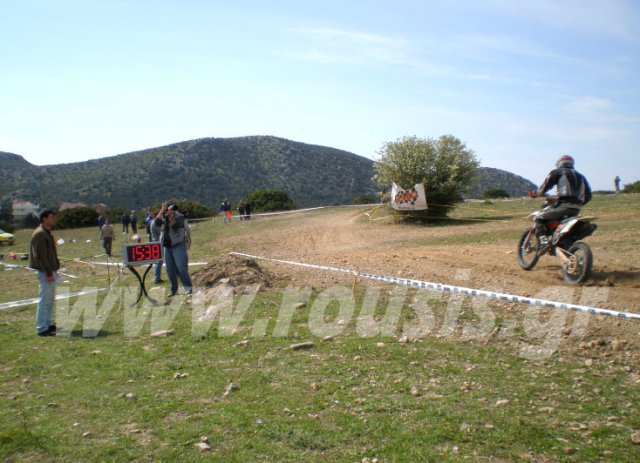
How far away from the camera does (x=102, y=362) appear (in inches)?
287

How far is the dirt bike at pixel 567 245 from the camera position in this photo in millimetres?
8630

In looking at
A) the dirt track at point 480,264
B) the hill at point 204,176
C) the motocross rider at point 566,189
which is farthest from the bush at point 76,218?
the motocross rider at point 566,189

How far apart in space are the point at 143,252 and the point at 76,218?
44894mm

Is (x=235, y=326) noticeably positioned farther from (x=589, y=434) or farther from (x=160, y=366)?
(x=589, y=434)

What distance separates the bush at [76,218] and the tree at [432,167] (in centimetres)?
3619

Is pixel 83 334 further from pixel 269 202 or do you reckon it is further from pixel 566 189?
pixel 269 202

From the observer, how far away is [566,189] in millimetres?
9320

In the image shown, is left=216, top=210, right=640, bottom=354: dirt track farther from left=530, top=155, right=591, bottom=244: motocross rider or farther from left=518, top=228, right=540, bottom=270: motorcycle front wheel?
left=530, top=155, right=591, bottom=244: motocross rider

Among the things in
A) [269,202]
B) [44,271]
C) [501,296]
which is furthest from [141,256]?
[269,202]

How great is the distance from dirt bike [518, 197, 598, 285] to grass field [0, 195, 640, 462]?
2379mm

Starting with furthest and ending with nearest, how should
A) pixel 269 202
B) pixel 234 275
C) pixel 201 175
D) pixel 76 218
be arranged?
1. pixel 201 175
2. pixel 76 218
3. pixel 269 202
4. pixel 234 275

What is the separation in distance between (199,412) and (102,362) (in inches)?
105

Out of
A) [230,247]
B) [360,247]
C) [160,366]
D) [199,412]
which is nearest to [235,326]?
[160,366]

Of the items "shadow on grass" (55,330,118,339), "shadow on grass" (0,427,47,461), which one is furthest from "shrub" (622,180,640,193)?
"shadow on grass" (0,427,47,461)
